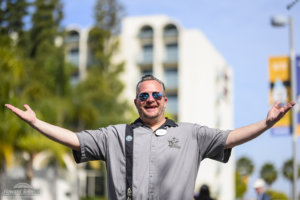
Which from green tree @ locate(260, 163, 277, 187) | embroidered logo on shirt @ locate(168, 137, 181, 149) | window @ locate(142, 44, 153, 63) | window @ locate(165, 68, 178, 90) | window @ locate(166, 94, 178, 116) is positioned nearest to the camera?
embroidered logo on shirt @ locate(168, 137, 181, 149)

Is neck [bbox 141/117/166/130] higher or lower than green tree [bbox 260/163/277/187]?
higher

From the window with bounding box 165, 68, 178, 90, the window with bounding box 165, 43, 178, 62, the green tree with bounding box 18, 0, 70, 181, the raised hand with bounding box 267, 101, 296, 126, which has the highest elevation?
the window with bounding box 165, 43, 178, 62

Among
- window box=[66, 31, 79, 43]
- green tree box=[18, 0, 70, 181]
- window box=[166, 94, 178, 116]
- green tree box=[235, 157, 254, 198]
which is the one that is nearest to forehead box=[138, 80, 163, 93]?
green tree box=[18, 0, 70, 181]

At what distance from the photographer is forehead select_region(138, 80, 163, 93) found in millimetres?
3627

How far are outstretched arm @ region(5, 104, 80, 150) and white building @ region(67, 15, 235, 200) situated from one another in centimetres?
4522

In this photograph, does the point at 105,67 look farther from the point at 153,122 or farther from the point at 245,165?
the point at 245,165

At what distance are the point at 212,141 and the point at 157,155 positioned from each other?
1.37 feet

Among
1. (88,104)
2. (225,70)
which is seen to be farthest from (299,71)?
(225,70)

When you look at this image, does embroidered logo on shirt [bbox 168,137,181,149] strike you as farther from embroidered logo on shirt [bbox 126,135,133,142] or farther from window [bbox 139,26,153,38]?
window [bbox 139,26,153,38]

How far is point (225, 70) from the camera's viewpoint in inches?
2436

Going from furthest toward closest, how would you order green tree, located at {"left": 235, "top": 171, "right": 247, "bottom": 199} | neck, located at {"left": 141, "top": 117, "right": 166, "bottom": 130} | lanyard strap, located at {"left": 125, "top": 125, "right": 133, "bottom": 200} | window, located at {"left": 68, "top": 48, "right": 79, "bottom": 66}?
1. green tree, located at {"left": 235, "top": 171, "right": 247, "bottom": 199}
2. window, located at {"left": 68, "top": 48, "right": 79, "bottom": 66}
3. neck, located at {"left": 141, "top": 117, "right": 166, "bottom": 130}
4. lanyard strap, located at {"left": 125, "top": 125, "right": 133, "bottom": 200}

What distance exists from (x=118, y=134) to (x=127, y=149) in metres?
0.15

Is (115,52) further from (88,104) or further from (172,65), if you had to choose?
(88,104)

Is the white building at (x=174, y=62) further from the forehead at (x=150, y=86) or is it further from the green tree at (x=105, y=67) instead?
the forehead at (x=150, y=86)
